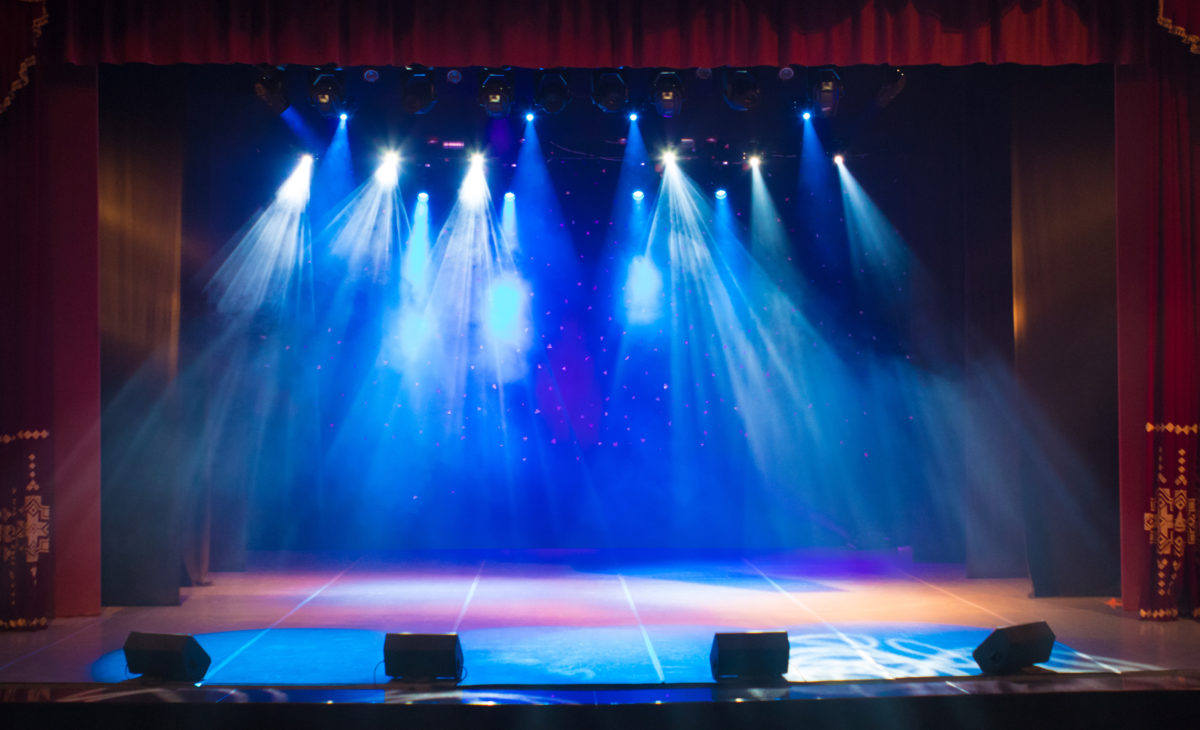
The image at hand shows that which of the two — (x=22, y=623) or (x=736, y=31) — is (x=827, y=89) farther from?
(x=22, y=623)

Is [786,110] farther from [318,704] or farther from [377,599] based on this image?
[318,704]

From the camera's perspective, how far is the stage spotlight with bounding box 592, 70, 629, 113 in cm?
569

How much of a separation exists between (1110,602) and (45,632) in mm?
5909

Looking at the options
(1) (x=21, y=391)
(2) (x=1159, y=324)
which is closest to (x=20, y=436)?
(1) (x=21, y=391)

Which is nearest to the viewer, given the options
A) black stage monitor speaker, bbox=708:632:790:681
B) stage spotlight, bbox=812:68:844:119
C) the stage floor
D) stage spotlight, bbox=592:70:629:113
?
black stage monitor speaker, bbox=708:632:790:681

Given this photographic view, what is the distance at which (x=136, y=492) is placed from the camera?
5.23 metres

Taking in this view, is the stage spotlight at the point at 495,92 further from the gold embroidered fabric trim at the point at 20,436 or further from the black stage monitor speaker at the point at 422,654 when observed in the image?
the black stage monitor speaker at the point at 422,654

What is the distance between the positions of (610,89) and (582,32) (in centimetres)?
141

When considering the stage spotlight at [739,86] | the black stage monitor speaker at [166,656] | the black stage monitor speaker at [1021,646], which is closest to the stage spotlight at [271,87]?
the stage spotlight at [739,86]

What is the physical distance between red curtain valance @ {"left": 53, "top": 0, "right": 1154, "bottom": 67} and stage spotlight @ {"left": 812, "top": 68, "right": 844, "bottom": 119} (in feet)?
4.90

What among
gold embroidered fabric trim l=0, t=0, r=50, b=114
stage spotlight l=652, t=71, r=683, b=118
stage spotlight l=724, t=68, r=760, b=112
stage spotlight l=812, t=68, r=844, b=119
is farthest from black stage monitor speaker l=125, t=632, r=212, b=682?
stage spotlight l=812, t=68, r=844, b=119

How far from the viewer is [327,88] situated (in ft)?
19.5

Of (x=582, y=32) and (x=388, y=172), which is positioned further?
(x=388, y=172)

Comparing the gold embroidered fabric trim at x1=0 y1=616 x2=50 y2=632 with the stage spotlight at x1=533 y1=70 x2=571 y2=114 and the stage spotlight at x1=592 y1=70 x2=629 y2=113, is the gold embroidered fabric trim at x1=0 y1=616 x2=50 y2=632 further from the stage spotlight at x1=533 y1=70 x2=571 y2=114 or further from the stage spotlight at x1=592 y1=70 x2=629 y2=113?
the stage spotlight at x1=592 y1=70 x2=629 y2=113
